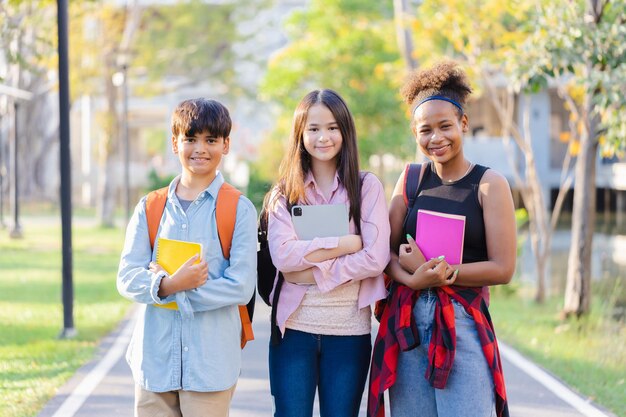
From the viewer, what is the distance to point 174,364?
3920 millimetres

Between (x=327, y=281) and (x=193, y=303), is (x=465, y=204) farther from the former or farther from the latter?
(x=193, y=303)

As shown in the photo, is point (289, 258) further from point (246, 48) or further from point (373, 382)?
point (246, 48)

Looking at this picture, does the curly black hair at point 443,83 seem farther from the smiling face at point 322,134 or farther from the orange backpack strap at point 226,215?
the orange backpack strap at point 226,215

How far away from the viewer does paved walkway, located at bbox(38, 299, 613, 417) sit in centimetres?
629

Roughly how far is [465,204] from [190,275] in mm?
1170

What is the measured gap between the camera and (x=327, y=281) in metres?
4.05

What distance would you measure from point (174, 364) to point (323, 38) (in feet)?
68.2

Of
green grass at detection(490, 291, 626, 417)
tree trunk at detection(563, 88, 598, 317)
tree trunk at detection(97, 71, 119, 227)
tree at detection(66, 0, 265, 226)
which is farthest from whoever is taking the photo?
tree at detection(66, 0, 265, 226)

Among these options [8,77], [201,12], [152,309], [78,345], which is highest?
[201,12]

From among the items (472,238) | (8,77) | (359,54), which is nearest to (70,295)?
(472,238)

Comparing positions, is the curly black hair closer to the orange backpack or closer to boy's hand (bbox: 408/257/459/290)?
boy's hand (bbox: 408/257/459/290)

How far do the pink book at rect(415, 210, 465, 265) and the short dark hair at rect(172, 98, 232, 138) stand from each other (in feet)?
3.06

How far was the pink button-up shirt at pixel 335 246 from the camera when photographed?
4.01 meters

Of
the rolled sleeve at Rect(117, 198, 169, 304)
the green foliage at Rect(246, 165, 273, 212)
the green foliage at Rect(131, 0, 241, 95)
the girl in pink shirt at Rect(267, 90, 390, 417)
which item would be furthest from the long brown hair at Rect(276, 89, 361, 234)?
the green foliage at Rect(131, 0, 241, 95)
